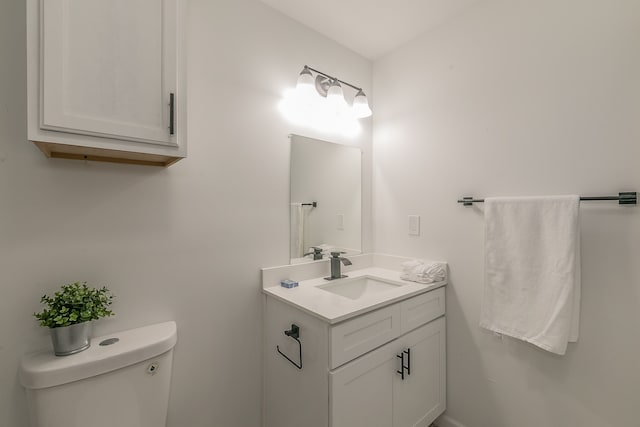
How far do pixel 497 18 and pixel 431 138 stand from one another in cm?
67

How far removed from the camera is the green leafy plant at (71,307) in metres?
0.86

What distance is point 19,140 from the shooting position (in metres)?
0.93

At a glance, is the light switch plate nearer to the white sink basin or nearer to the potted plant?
the white sink basin

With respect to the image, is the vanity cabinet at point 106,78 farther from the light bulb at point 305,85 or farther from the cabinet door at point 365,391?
the cabinet door at point 365,391

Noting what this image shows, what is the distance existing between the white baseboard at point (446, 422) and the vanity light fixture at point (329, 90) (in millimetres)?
1961

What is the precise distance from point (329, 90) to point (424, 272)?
4.11 ft

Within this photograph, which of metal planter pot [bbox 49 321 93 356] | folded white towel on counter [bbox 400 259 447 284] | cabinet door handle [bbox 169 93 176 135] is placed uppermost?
cabinet door handle [bbox 169 93 176 135]

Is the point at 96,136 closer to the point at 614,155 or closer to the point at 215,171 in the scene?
the point at 215,171

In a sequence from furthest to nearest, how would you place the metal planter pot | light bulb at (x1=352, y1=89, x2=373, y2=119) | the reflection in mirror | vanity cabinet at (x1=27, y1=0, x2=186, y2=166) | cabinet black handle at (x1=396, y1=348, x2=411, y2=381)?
light bulb at (x1=352, y1=89, x2=373, y2=119), the reflection in mirror, cabinet black handle at (x1=396, y1=348, x2=411, y2=381), the metal planter pot, vanity cabinet at (x1=27, y1=0, x2=186, y2=166)

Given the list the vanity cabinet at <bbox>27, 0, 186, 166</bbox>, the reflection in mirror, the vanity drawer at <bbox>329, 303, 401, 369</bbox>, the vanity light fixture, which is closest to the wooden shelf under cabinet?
the vanity cabinet at <bbox>27, 0, 186, 166</bbox>

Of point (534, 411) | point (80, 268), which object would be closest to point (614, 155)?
point (534, 411)

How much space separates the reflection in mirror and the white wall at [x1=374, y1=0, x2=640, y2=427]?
0.28 meters

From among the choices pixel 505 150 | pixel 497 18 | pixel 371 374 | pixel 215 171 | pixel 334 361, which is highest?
pixel 497 18

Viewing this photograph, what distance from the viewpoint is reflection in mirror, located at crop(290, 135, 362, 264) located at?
1.63m
